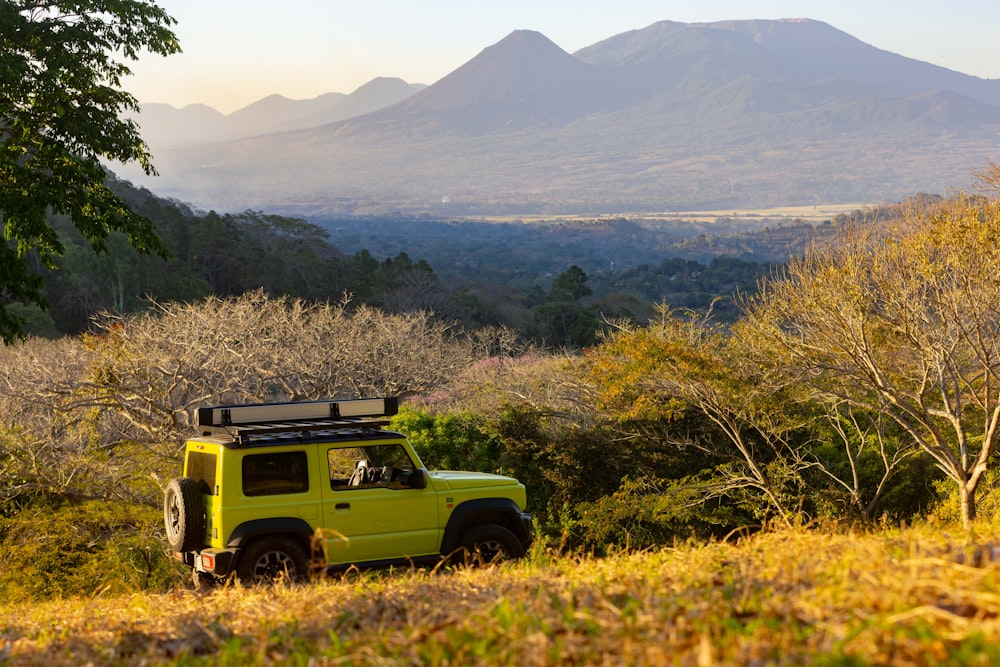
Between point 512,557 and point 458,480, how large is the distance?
1025 mm

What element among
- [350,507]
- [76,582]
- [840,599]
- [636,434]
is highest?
[840,599]

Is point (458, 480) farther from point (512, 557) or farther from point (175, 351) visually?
point (175, 351)

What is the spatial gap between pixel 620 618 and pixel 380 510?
18.3 feet

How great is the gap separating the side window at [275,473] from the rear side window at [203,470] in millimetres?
421

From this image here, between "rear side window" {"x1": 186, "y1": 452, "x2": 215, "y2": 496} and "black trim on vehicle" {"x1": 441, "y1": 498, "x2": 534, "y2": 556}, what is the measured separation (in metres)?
2.51

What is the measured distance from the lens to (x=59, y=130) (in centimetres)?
1581

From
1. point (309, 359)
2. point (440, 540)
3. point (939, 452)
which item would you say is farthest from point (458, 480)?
point (309, 359)

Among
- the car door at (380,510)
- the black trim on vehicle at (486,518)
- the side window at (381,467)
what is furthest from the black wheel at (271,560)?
the black trim on vehicle at (486,518)

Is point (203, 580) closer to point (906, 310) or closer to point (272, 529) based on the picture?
point (272, 529)

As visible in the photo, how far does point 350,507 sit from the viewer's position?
35.3 feet

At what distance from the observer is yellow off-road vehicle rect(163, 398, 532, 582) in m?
10.3

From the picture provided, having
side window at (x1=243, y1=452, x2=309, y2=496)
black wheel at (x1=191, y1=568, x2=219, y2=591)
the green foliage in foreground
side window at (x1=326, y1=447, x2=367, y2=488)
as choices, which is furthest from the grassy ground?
the green foliage in foreground

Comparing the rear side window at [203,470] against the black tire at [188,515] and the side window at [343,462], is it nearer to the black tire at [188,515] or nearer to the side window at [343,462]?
the black tire at [188,515]

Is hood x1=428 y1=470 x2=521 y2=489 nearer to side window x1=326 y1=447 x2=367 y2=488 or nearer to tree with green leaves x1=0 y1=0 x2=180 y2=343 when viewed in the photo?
side window x1=326 y1=447 x2=367 y2=488
